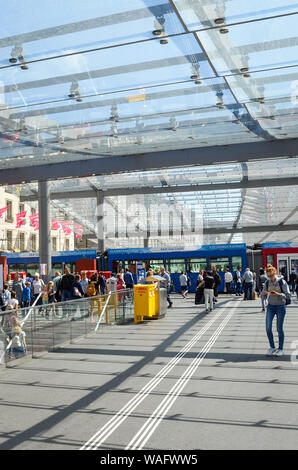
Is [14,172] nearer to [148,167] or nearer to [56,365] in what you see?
[148,167]

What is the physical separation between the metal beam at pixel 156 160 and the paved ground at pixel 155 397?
22.4 ft

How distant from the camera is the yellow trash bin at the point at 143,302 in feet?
54.4

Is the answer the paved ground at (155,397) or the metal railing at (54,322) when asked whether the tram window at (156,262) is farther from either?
the paved ground at (155,397)

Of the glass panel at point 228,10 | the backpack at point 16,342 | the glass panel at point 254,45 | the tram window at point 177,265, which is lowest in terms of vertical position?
the backpack at point 16,342

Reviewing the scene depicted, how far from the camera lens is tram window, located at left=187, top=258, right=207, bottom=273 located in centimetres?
3284

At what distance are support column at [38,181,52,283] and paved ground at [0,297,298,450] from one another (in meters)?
17.8

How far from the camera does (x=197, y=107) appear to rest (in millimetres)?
13672

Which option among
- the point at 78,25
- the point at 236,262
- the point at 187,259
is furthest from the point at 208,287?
the point at 187,259

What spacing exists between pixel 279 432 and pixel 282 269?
90.8 feet

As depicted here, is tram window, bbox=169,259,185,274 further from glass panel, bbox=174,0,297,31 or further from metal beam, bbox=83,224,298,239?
glass panel, bbox=174,0,297,31

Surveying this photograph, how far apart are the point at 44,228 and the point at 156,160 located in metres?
13.9

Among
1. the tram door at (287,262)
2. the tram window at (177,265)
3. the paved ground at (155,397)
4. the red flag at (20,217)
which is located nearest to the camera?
the paved ground at (155,397)

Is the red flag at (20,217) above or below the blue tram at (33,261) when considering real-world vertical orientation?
above

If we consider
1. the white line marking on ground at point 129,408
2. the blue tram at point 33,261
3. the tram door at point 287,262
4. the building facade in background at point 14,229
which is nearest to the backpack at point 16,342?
the white line marking on ground at point 129,408
